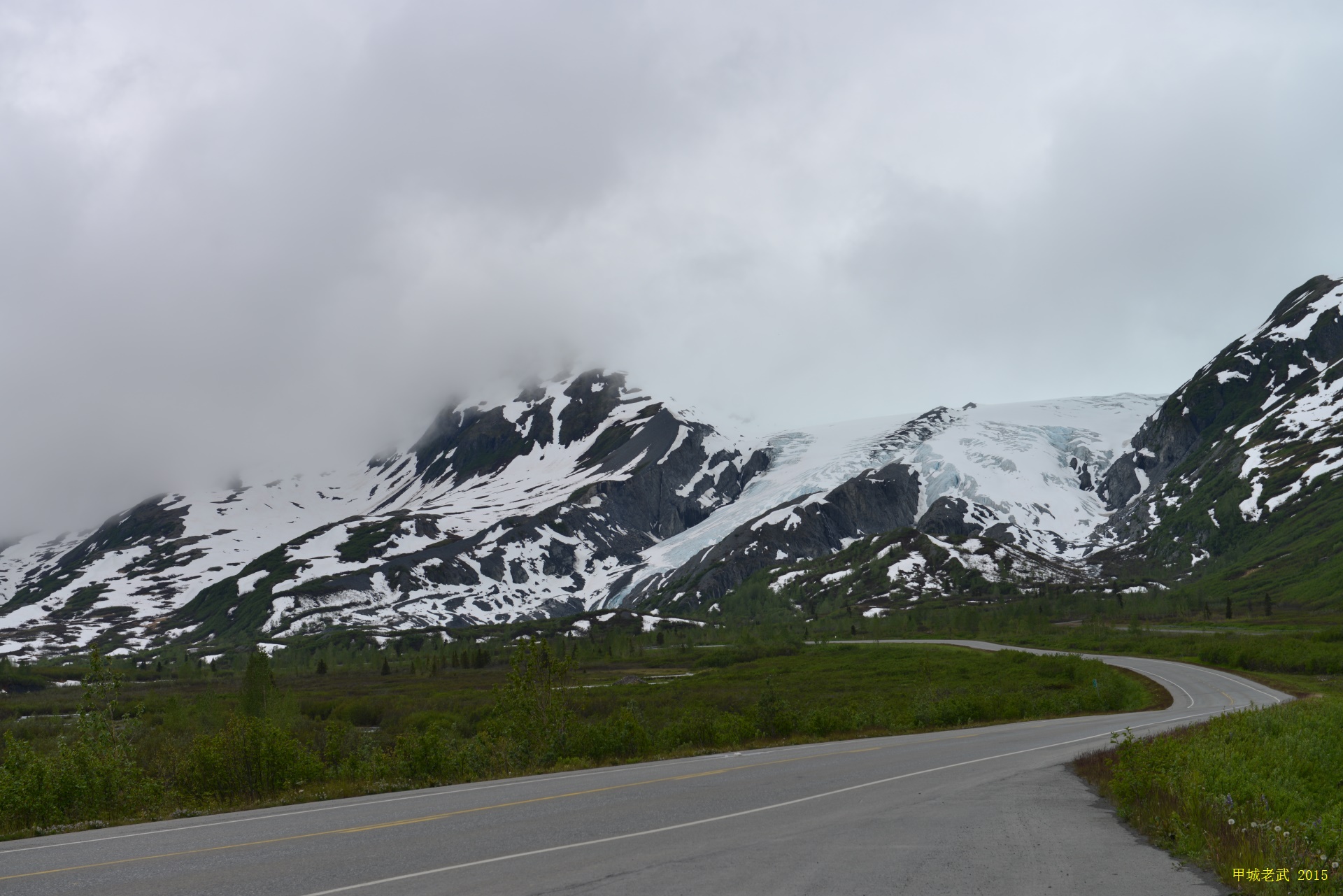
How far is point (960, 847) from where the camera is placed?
12719mm

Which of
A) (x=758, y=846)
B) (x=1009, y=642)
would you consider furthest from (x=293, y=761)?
(x=1009, y=642)

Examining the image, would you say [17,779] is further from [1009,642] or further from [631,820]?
[1009,642]

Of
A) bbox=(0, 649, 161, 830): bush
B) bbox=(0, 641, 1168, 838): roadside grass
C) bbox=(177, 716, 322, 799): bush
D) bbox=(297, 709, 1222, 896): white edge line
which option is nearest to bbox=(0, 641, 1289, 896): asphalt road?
bbox=(297, 709, 1222, 896): white edge line

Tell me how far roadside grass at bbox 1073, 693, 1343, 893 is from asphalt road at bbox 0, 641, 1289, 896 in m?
0.55

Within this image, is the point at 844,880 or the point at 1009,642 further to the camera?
the point at 1009,642

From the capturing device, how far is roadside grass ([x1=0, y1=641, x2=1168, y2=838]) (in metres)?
21.3

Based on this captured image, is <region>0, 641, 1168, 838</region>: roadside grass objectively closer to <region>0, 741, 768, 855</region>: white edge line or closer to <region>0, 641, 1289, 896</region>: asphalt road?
<region>0, 741, 768, 855</region>: white edge line

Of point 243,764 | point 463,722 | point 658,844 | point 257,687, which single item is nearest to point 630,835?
point 658,844

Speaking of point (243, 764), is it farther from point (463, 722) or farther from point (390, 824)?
point (463, 722)

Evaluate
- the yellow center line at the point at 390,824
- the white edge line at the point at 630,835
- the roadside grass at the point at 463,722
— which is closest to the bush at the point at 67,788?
the roadside grass at the point at 463,722

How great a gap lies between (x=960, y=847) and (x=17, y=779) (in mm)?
18830

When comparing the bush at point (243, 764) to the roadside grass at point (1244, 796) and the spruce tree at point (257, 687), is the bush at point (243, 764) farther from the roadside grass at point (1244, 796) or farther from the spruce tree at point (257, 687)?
the spruce tree at point (257, 687)

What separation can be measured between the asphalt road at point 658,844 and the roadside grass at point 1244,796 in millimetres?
555

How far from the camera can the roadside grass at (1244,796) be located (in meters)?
10.2
